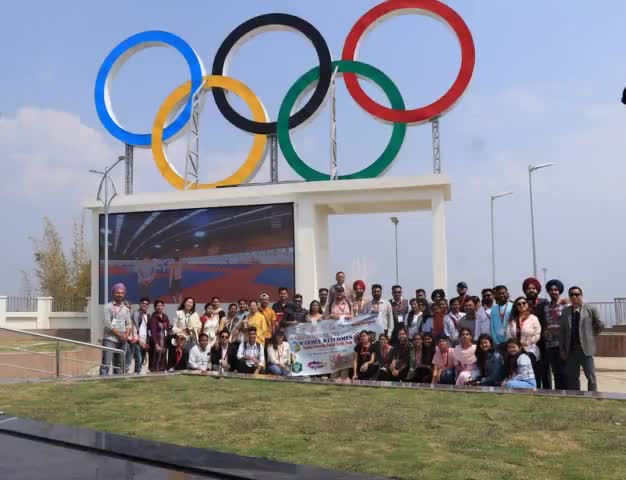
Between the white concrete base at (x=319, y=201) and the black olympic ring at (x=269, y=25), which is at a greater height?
the black olympic ring at (x=269, y=25)

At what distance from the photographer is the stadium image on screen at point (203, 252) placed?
61.9ft

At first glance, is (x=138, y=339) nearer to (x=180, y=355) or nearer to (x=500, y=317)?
(x=180, y=355)

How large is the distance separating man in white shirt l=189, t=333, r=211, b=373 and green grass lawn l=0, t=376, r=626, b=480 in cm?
204

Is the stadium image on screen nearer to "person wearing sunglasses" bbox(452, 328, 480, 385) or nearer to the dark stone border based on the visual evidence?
"person wearing sunglasses" bbox(452, 328, 480, 385)

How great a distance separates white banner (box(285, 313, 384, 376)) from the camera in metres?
10.6


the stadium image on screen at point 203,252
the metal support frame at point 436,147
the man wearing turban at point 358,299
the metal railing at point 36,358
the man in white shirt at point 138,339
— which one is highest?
the metal support frame at point 436,147

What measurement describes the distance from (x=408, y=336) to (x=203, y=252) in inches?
421

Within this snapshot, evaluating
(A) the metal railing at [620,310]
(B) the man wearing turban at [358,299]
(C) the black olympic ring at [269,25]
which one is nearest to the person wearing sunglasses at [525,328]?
(B) the man wearing turban at [358,299]

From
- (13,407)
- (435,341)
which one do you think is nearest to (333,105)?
(435,341)

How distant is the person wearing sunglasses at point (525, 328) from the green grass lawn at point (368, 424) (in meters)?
1.00

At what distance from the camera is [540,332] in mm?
8508

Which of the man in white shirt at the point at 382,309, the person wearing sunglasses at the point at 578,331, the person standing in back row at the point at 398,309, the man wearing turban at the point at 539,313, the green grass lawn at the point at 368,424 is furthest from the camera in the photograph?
the man in white shirt at the point at 382,309

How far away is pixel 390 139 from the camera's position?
1914 cm

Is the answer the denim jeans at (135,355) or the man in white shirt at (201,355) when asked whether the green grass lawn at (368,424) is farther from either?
the man in white shirt at (201,355)
